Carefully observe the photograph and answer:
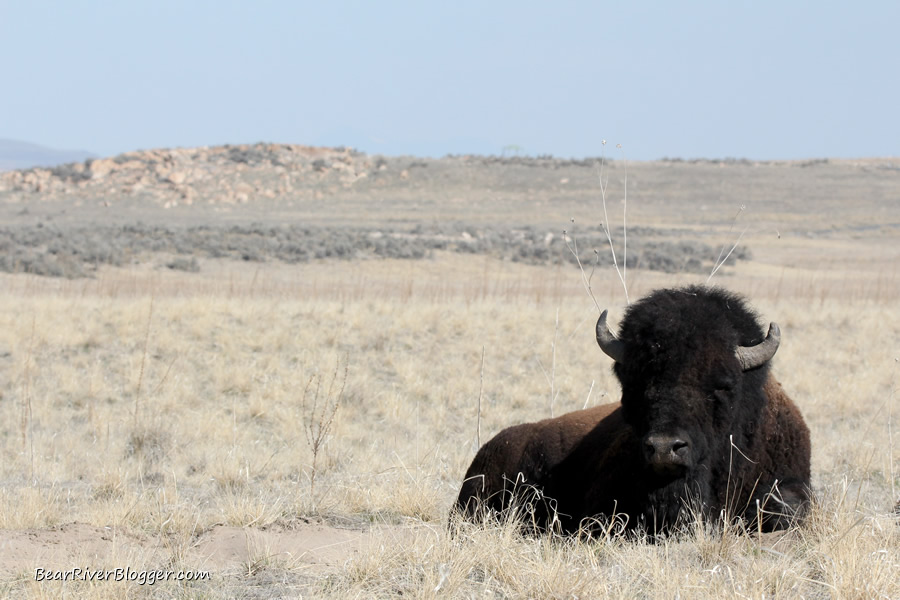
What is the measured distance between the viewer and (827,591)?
4219mm

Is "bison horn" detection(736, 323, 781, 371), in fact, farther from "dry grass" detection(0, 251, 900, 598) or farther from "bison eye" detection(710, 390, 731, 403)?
"dry grass" detection(0, 251, 900, 598)

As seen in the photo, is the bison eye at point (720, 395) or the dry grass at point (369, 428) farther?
the bison eye at point (720, 395)

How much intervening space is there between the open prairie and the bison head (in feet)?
1.55

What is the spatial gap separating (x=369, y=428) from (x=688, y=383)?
6.63m

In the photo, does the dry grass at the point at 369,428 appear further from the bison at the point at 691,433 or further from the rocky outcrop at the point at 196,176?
the rocky outcrop at the point at 196,176

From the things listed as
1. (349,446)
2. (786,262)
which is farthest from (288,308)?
(786,262)

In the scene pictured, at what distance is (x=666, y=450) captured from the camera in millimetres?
4805

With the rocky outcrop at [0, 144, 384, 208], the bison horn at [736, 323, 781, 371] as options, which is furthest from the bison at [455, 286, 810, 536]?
the rocky outcrop at [0, 144, 384, 208]

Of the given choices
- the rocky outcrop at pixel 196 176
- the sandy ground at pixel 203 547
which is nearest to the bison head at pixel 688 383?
the sandy ground at pixel 203 547

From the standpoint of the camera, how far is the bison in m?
5.07

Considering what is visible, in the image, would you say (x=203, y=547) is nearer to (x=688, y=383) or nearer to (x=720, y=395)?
(x=688, y=383)

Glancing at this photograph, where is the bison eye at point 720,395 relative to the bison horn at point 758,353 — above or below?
below

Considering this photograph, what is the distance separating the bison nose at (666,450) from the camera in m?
4.81

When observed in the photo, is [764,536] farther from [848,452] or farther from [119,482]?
[119,482]
